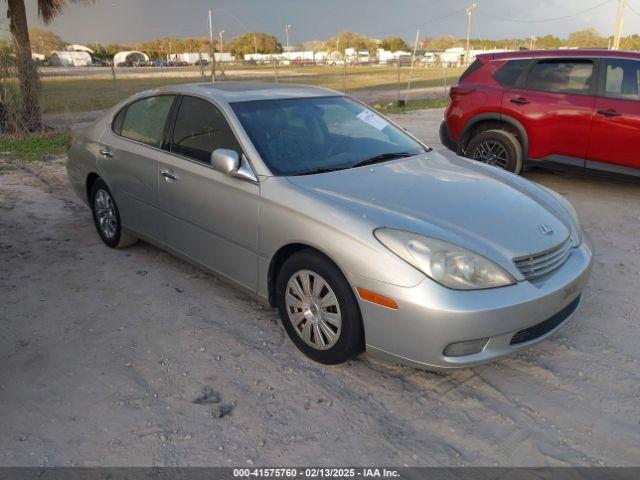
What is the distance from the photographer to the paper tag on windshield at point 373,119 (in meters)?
4.33

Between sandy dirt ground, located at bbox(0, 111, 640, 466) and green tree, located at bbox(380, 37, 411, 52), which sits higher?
green tree, located at bbox(380, 37, 411, 52)

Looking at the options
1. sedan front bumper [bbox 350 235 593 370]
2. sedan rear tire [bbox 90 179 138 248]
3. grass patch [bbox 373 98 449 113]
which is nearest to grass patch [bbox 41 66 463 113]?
grass patch [bbox 373 98 449 113]

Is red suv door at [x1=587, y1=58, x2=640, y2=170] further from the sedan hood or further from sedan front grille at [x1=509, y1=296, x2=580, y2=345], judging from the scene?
sedan front grille at [x1=509, y1=296, x2=580, y2=345]

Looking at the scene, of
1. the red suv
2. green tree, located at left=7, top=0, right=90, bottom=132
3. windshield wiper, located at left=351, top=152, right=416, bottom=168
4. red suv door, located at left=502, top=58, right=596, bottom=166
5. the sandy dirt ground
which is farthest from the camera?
green tree, located at left=7, top=0, right=90, bottom=132

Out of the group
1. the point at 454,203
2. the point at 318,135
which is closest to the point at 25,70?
the point at 318,135

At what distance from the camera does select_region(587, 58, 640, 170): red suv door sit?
6.22 meters

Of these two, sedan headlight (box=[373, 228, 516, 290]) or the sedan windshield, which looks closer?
sedan headlight (box=[373, 228, 516, 290])

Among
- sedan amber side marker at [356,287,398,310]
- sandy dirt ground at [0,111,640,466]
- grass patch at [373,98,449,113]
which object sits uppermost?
sedan amber side marker at [356,287,398,310]

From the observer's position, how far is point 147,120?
14.8 feet

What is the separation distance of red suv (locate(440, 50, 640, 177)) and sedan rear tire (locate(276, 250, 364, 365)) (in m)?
4.71

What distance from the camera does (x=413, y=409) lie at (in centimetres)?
287

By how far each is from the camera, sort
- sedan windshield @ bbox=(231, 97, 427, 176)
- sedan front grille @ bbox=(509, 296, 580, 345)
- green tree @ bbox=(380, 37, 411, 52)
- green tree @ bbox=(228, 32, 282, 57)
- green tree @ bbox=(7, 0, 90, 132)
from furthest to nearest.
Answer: green tree @ bbox=(380, 37, 411, 52) → green tree @ bbox=(228, 32, 282, 57) → green tree @ bbox=(7, 0, 90, 132) → sedan windshield @ bbox=(231, 97, 427, 176) → sedan front grille @ bbox=(509, 296, 580, 345)

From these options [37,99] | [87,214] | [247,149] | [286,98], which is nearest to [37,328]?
[247,149]

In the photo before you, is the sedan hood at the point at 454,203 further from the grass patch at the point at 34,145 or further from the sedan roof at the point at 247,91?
the grass patch at the point at 34,145
